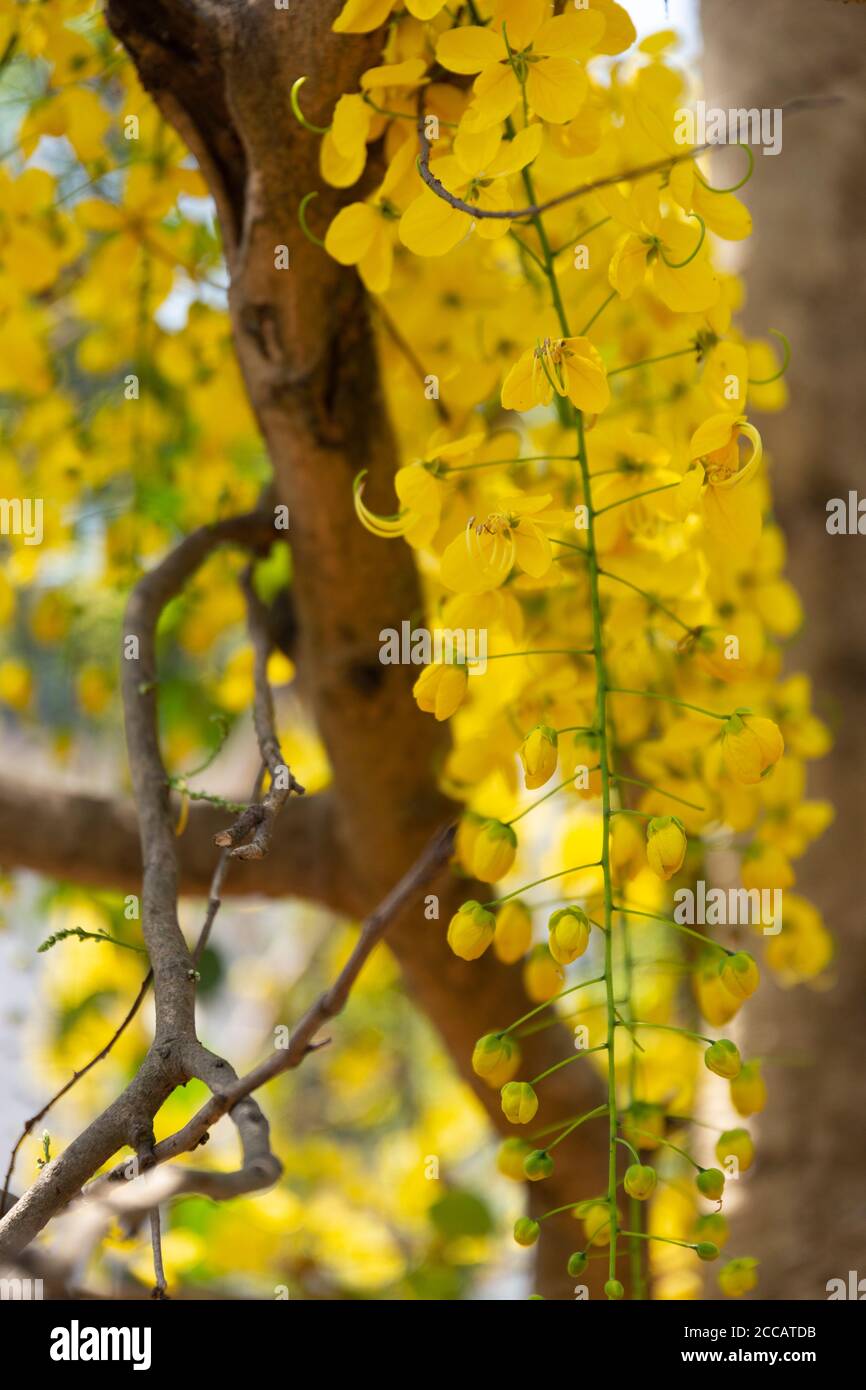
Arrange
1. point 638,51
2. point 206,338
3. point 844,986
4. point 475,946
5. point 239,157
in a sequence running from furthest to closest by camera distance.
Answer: point 844,986 < point 206,338 < point 638,51 < point 239,157 < point 475,946

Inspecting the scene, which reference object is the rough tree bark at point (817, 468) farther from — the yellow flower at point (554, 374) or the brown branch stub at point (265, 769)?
the yellow flower at point (554, 374)

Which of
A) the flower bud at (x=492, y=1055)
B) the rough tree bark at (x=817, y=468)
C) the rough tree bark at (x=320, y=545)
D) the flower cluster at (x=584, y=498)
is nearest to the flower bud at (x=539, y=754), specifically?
the flower cluster at (x=584, y=498)

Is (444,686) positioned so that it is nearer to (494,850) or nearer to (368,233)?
(494,850)

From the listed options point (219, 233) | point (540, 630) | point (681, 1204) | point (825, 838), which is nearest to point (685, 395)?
point (540, 630)

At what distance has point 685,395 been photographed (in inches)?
29.7

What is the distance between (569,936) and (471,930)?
41mm

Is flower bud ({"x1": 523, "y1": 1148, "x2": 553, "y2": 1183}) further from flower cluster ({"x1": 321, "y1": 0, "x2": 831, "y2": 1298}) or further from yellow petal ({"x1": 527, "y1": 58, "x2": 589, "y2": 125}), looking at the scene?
yellow petal ({"x1": 527, "y1": 58, "x2": 589, "y2": 125})

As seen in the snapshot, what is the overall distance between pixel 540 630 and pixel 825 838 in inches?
23.0

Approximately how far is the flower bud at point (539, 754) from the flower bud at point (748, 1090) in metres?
0.19

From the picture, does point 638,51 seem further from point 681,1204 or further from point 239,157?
point 681,1204

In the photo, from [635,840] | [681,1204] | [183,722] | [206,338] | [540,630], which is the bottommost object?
[681,1204]

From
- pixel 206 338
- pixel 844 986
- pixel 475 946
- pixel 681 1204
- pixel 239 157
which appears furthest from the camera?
pixel 681 1204

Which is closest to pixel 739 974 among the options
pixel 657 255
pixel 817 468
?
pixel 657 255

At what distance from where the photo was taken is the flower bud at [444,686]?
474 millimetres
